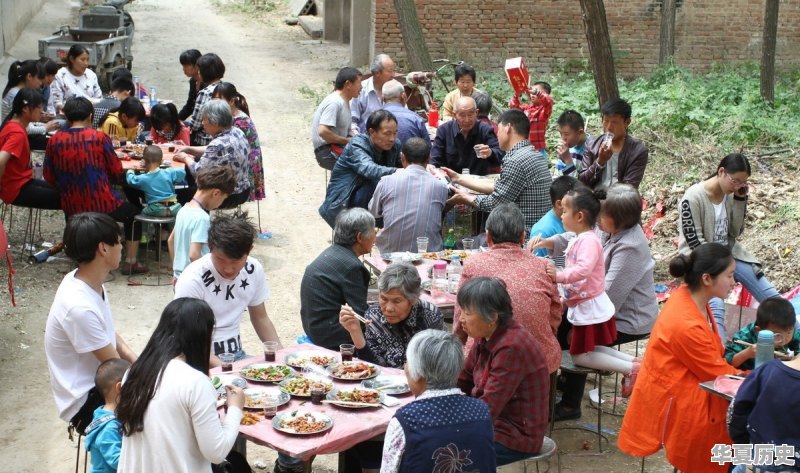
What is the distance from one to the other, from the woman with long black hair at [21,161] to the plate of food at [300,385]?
5046 millimetres

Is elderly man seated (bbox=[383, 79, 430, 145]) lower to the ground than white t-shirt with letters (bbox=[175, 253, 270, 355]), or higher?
higher

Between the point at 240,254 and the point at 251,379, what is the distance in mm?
746

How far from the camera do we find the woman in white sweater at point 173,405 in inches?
153

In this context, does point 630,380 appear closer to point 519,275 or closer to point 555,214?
point 555,214

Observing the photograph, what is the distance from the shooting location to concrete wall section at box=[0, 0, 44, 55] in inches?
784

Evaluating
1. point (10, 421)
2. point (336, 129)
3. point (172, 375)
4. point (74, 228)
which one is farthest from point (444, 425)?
point (336, 129)

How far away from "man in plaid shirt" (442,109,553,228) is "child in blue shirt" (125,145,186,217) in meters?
3.36

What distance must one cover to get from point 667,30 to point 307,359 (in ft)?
48.8

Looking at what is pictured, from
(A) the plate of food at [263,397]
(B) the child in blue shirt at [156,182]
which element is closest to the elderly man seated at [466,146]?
(B) the child in blue shirt at [156,182]

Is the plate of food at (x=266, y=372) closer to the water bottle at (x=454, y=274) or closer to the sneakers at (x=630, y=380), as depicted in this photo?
the water bottle at (x=454, y=274)

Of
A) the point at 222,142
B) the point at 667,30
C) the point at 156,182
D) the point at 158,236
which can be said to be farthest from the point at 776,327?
the point at 667,30

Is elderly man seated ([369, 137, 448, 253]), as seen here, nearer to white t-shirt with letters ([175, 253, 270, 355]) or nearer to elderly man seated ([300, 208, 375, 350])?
elderly man seated ([300, 208, 375, 350])

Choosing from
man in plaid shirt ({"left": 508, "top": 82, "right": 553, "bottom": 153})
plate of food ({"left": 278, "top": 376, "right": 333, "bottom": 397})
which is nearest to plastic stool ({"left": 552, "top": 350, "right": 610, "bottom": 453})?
plate of food ({"left": 278, "top": 376, "right": 333, "bottom": 397})

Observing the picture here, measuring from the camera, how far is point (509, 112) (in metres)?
8.05
